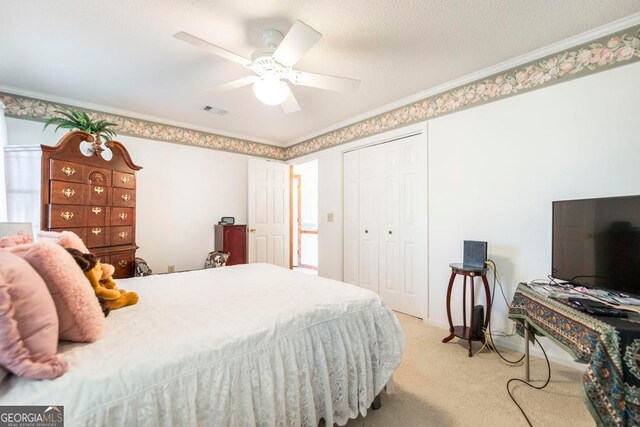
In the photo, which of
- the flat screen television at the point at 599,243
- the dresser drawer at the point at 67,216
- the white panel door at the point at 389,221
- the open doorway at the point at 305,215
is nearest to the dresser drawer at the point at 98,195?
the dresser drawer at the point at 67,216

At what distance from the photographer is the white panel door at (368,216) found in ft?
11.7

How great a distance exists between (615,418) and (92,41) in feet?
12.2

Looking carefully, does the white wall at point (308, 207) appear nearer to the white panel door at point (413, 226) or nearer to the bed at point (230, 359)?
the white panel door at point (413, 226)

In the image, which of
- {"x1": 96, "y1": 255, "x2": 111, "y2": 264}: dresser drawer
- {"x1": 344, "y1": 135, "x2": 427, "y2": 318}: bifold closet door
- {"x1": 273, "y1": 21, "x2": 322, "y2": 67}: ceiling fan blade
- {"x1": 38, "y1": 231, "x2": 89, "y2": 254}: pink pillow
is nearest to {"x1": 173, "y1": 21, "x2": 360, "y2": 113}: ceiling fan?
{"x1": 273, "y1": 21, "x2": 322, "y2": 67}: ceiling fan blade

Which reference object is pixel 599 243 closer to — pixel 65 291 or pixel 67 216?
pixel 65 291

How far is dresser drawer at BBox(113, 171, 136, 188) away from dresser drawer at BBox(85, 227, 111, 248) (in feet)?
1.57

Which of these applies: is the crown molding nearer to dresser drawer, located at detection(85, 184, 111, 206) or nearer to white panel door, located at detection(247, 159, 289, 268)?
white panel door, located at detection(247, 159, 289, 268)

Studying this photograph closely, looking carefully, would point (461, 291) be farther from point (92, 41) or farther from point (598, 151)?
point (92, 41)

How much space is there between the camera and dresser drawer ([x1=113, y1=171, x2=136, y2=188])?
2.81 m

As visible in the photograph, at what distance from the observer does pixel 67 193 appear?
7.86 ft

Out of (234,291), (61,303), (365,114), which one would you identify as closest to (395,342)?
(234,291)

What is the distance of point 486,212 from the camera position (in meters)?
2.53

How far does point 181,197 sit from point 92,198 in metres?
1.31

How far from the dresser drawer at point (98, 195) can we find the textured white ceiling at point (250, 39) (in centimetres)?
105
